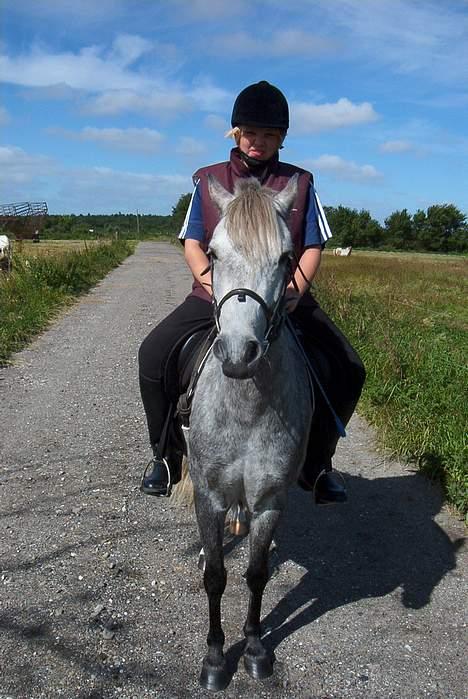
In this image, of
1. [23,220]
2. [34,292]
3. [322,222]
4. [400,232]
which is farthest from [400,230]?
[322,222]

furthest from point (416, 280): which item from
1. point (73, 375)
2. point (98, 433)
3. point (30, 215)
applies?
point (30, 215)

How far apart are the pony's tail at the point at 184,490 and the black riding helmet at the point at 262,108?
2.30m

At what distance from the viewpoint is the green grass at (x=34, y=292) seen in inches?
405

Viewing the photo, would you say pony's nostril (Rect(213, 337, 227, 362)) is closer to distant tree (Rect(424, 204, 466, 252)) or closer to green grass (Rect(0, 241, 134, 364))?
green grass (Rect(0, 241, 134, 364))

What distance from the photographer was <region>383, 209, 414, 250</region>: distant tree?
292 feet

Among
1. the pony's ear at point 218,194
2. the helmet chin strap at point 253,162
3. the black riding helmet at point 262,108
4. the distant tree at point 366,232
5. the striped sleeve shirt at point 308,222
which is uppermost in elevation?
the black riding helmet at point 262,108

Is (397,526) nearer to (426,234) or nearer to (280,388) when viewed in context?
(280,388)

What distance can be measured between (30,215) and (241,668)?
5039cm

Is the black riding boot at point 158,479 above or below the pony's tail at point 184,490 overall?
above

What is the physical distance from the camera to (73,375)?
8.38m

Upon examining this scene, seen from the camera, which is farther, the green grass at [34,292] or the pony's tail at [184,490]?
the green grass at [34,292]

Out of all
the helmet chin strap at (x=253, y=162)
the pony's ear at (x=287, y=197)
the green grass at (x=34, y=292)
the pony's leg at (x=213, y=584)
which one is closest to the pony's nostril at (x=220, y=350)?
the pony's ear at (x=287, y=197)

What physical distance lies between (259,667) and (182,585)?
2.85 feet

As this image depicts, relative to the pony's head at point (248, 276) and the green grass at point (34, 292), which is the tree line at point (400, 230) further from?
the pony's head at point (248, 276)
